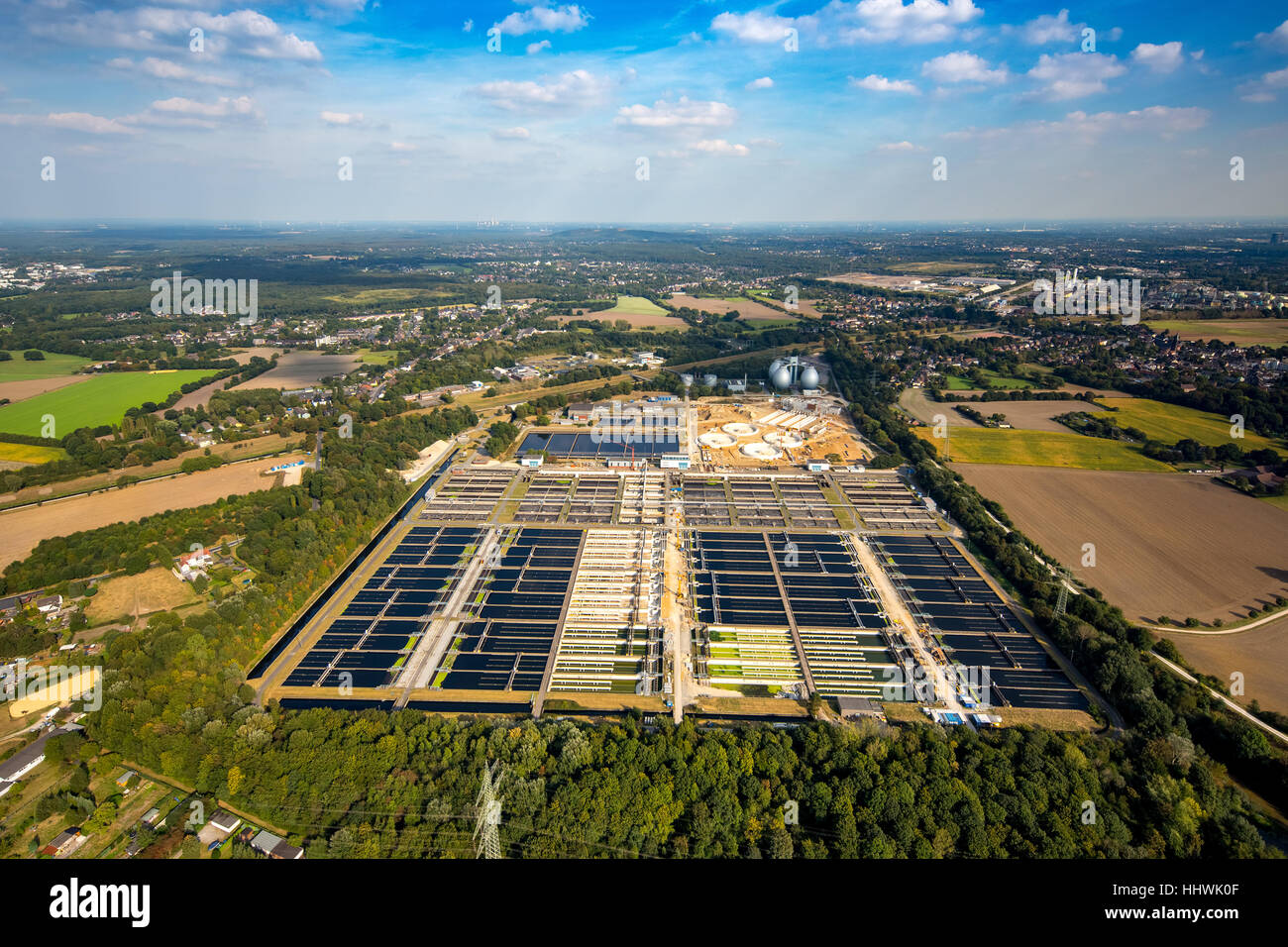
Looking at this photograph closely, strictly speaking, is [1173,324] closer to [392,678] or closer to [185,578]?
[392,678]

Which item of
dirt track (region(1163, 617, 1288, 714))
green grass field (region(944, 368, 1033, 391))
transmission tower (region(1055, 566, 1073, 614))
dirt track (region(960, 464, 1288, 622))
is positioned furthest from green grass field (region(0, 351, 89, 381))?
dirt track (region(1163, 617, 1288, 714))

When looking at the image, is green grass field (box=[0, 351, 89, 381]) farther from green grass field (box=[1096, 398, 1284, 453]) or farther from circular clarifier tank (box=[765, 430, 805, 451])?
green grass field (box=[1096, 398, 1284, 453])

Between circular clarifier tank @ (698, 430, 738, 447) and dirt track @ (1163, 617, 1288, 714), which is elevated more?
circular clarifier tank @ (698, 430, 738, 447)

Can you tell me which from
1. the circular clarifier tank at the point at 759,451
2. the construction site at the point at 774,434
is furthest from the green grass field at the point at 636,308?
the circular clarifier tank at the point at 759,451

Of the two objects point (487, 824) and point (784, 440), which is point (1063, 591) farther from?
point (784, 440)

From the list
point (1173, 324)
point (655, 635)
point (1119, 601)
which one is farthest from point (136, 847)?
point (1173, 324)

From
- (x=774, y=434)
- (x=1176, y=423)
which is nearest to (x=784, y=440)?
(x=774, y=434)
